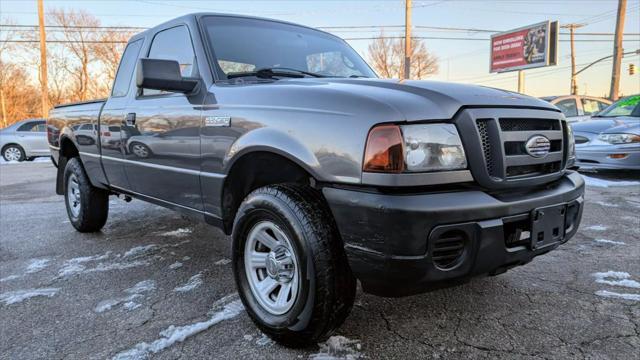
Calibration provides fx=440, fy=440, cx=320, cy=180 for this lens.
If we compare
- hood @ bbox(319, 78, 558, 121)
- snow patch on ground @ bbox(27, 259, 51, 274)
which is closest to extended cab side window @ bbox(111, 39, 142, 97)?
snow patch on ground @ bbox(27, 259, 51, 274)

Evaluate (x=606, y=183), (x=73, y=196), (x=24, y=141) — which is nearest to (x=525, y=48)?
(x=606, y=183)

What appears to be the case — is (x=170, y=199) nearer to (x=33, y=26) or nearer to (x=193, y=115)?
(x=193, y=115)

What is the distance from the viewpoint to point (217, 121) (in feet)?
8.39

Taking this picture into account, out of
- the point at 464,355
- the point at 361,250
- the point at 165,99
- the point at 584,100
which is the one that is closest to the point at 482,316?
the point at 464,355

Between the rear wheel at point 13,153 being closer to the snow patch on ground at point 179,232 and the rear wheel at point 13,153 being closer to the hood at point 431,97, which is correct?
the snow patch on ground at point 179,232

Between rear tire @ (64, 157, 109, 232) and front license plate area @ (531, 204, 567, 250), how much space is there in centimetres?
401

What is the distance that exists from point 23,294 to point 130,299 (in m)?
0.77

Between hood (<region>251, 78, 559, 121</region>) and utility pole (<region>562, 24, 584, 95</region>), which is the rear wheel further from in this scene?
utility pole (<region>562, 24, 584, 95</region>)

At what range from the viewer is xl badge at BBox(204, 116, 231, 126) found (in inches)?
97.9

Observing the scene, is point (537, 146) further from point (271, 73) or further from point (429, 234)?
point (271, 73)

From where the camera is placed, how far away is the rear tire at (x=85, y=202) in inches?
Result: 172

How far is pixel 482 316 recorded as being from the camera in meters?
2.51

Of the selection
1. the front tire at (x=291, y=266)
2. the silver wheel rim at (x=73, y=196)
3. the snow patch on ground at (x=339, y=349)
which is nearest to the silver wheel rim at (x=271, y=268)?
the front tire at (x=291, y=266)

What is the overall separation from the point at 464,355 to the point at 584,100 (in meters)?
11.0
